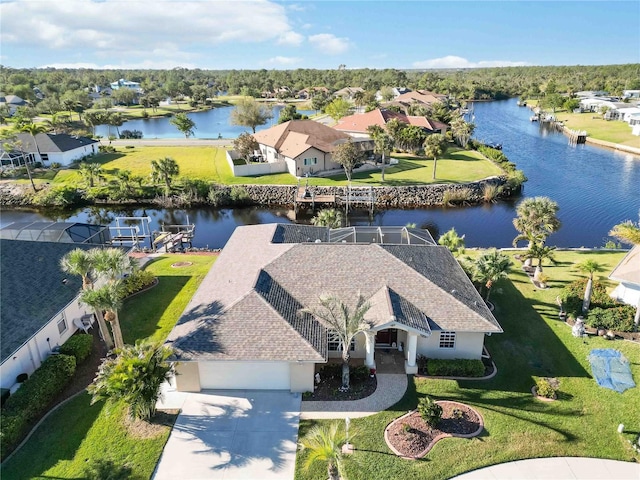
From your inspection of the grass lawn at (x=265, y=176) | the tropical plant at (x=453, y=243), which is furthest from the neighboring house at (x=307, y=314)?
the grass lawn at (x=265, y=176)

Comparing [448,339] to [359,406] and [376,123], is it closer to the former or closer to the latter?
[359,406]

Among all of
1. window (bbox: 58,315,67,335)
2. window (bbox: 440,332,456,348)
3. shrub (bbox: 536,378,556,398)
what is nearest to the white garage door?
window (bbox: 440,332,456,348)

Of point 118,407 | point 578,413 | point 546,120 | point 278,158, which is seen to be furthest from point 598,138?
point 118,407

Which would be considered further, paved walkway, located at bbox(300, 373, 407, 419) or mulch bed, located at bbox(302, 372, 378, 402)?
mulch bed, located at bbox(302, 372, 378, 402)

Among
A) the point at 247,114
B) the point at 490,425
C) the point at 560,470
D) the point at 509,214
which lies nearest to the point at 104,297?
the point at 490,425

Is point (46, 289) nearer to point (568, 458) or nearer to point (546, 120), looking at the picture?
point (568, 458)

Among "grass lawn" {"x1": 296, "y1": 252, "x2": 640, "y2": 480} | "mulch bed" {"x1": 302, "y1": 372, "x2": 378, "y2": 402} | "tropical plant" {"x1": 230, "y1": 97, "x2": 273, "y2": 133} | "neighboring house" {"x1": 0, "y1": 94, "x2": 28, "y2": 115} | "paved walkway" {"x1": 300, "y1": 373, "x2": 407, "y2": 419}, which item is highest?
"neighboring house" {"x1": 0, "y1": 94, "x2": 28, "y2": 115}

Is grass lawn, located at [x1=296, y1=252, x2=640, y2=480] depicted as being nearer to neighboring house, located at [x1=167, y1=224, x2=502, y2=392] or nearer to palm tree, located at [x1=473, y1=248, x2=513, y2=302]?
neighboring house, located at [x1=167, y1=224, x2=502, y2=392]
